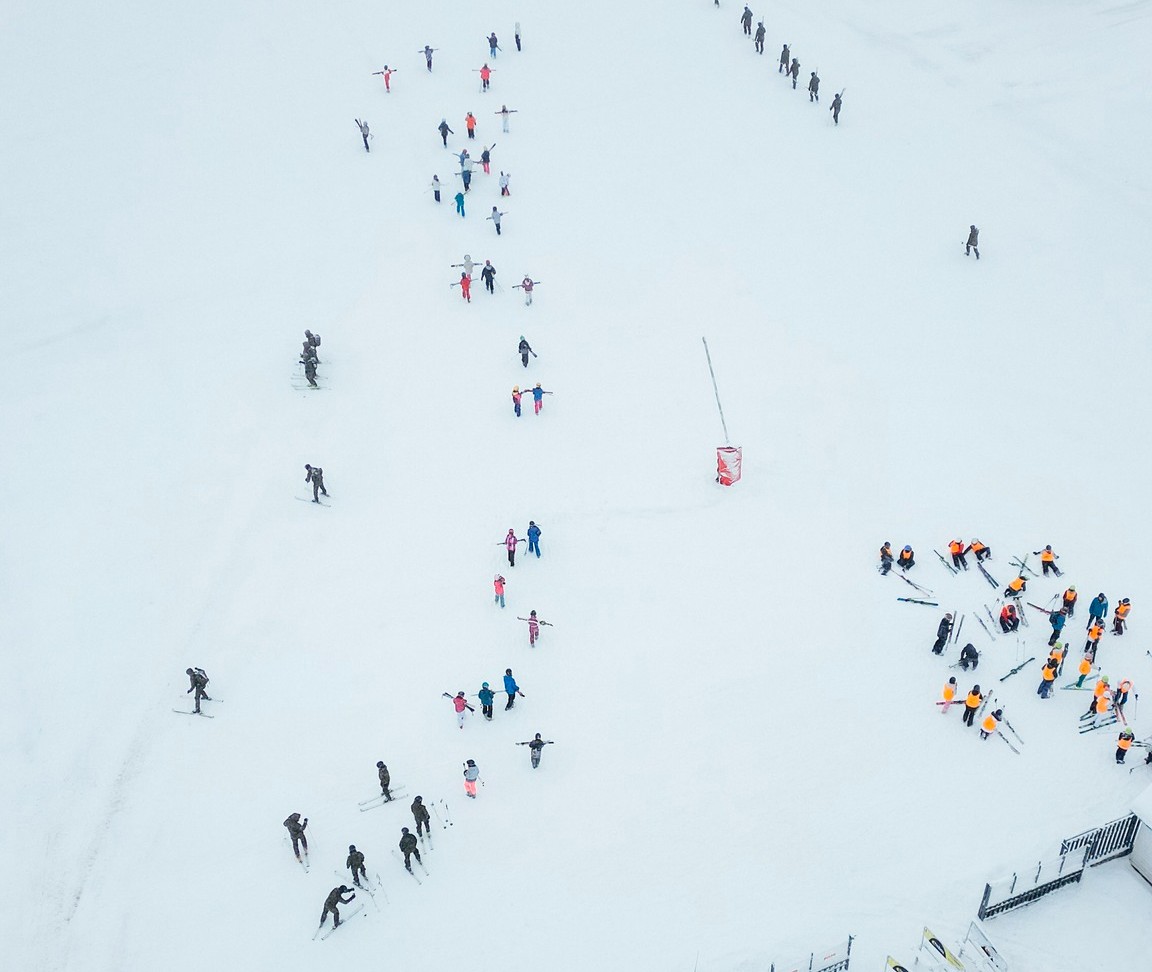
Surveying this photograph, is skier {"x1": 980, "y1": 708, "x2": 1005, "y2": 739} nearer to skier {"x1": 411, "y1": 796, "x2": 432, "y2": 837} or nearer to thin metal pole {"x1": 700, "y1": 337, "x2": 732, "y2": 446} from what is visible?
thin metal pole {"x1": 700, "y1": 337, "x2": 732, "y2": 446}

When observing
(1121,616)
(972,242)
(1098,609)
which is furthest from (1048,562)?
(972,242)

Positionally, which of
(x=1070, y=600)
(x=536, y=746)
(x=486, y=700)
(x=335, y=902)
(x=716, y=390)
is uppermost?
(x=716, y=390)

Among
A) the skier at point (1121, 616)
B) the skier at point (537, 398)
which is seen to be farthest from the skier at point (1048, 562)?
the skier at point (537, 398)

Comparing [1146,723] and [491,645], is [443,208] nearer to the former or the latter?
[491,645]

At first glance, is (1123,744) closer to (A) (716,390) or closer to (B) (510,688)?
(B) (510,688)

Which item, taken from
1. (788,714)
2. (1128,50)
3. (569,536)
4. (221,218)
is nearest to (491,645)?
(569,536)

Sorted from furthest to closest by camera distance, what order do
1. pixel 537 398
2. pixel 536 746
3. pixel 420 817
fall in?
pixel 537 398, pixel 536 746, pixel 420 817

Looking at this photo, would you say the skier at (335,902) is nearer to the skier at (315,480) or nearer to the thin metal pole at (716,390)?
the skier at (315,480)

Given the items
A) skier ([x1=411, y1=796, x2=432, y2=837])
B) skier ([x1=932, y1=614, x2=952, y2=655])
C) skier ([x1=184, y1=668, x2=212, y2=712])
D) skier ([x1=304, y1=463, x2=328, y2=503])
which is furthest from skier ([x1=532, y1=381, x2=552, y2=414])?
skier ([x1=411, y1=796, x2=432, y2=837])
